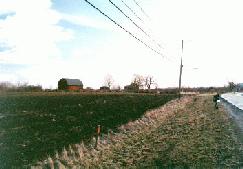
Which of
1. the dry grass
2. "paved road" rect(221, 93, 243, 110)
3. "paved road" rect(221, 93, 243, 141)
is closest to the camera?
the dry grass

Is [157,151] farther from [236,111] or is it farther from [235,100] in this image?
[235,100]

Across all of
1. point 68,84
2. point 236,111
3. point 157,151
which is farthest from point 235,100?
point 68,84

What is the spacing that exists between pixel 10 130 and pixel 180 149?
10.9 m

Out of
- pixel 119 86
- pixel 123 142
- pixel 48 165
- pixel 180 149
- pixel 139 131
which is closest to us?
pixel 48 165

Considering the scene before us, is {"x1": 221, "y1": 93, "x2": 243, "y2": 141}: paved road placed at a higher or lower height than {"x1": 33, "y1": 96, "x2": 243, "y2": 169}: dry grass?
higher

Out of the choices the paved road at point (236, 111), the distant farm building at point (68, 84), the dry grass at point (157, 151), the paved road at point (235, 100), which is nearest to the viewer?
the dry grass at point (157, 151)

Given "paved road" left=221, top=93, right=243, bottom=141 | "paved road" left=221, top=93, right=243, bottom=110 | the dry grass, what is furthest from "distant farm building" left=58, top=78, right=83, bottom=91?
the dry grass

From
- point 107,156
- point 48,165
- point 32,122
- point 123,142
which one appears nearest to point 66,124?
point 32,122

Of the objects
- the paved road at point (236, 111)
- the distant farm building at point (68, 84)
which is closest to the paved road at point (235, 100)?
the paved road at point (236, 111)

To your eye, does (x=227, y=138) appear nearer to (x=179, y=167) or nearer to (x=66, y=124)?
(x=179, y=167)

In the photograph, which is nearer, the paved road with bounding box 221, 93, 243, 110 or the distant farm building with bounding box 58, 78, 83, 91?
the paved road with bounding box 221, 93, 243, 110

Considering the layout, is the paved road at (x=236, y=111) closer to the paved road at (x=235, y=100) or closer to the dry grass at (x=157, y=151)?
the paved road at (x=235, y=100)

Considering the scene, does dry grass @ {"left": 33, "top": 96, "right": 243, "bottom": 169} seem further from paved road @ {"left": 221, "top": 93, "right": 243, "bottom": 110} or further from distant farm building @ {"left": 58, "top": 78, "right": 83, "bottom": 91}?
distant farm building @ {"left": 58, "top": 78, "right": 83, "bottom": 91}

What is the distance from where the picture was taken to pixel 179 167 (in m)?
12.7
